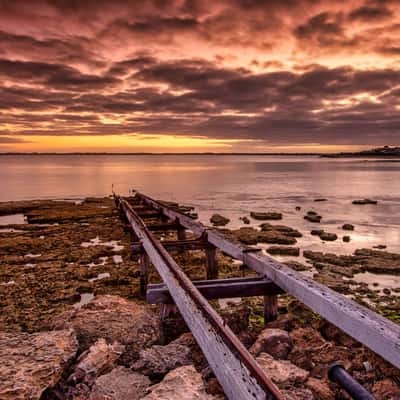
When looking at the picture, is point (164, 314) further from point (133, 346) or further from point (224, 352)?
point (224, 352)

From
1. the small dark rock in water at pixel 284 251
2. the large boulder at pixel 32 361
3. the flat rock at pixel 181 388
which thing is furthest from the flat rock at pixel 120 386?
the small dark rock in water at pixel 284 251

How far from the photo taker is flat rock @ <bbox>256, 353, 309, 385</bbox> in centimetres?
377

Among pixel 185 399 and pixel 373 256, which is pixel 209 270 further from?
pixel 373 256

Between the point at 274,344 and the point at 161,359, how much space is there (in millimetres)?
1540

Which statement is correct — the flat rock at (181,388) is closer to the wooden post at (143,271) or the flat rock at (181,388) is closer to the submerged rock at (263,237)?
the wooden post at (143,271)

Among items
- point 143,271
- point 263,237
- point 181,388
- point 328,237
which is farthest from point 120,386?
point 328,237

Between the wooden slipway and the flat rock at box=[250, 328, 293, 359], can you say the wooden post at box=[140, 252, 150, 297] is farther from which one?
the flat rock at box=[250, 328, 293, 359]

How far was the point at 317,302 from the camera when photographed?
3.72m

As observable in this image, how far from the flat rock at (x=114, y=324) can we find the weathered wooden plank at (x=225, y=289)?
0.72 metres

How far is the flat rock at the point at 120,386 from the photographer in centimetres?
360

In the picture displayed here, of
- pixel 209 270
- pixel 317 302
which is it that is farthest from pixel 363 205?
pixel 317 302

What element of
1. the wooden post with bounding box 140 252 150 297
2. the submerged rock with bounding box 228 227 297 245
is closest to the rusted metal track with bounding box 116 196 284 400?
the wooden post with bounding box 140 252 150 297

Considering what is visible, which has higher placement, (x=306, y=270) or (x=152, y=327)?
(x=152, y=327)

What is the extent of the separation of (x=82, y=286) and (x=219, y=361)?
7051 millimetres
